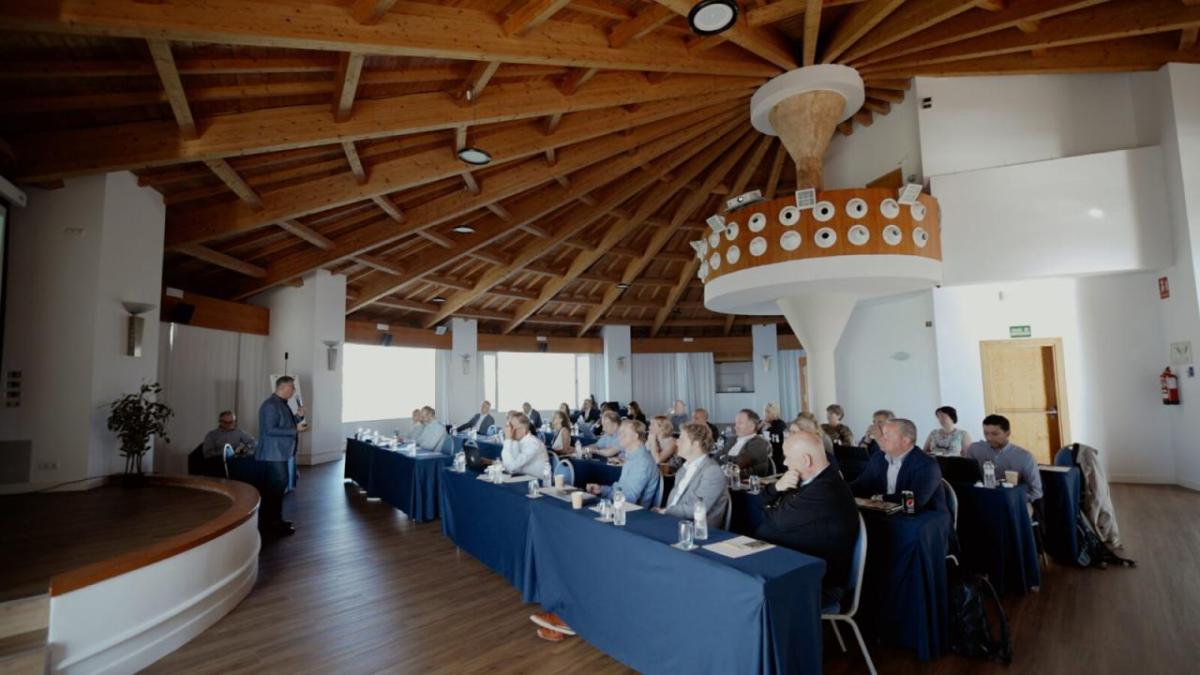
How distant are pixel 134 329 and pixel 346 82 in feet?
11.8

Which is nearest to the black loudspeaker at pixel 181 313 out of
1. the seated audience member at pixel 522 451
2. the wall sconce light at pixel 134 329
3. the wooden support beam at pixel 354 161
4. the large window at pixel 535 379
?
the wall sconce light at pixel 134 329

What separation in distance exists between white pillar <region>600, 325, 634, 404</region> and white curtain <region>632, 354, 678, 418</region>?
413 millimetres

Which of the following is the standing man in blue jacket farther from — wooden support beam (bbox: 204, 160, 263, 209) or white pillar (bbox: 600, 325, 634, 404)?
white pillar (bbox: 600, 325, 634, 404)

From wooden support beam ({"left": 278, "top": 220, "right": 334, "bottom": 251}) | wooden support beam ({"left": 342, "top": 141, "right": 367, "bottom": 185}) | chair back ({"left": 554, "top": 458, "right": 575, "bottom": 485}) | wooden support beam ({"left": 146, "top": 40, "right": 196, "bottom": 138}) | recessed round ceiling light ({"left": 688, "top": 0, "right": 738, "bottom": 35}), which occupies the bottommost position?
chair back ({"left": 554, "top": 458, "right": 575, "bottom": 485})

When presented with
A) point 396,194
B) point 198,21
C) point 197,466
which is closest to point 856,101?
point 396,194

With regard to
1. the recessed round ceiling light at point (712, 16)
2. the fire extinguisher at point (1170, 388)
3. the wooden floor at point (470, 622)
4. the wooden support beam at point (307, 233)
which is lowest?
the wooden floor at point (470, 622)

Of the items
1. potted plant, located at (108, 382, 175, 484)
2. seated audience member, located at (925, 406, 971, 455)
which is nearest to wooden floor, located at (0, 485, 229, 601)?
potted plant, located at (108, 382, 175, 484)

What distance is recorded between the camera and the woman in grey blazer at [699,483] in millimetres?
3086

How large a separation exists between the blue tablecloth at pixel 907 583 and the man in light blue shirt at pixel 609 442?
3064 millimetres

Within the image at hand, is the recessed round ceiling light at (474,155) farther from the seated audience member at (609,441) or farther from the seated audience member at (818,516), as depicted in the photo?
the seated audience member at (818,516)

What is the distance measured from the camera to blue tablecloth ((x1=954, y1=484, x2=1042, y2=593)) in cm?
369

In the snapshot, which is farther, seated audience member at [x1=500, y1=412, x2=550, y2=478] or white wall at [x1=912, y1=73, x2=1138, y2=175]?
white wall at [x1=912, y1=73, x2=1138, y2=175]

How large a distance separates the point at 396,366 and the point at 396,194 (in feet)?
20.3

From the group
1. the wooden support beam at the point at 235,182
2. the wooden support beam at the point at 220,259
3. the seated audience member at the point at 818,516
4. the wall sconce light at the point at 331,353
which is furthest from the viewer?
the wall sconce light at the point at 331,353
